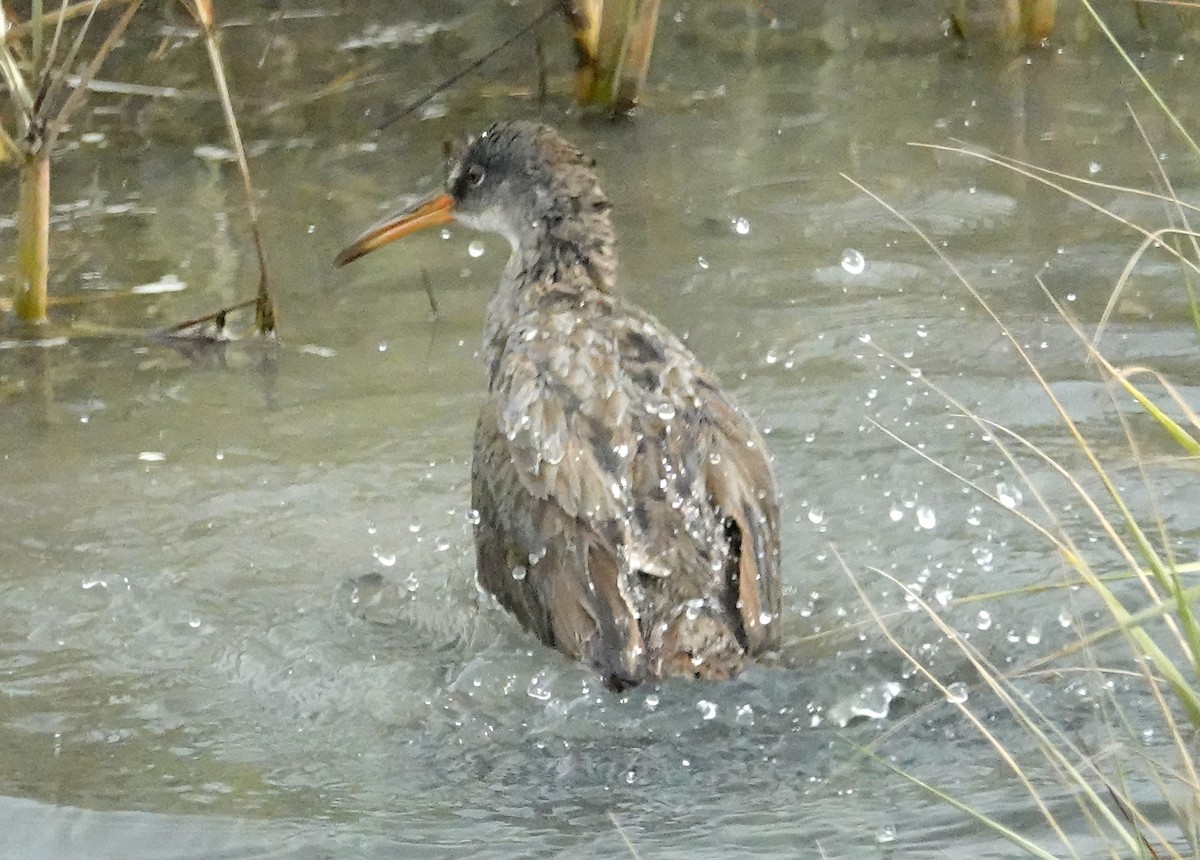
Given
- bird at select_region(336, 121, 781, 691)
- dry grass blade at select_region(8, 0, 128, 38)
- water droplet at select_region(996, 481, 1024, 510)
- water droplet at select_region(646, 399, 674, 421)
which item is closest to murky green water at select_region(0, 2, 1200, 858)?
water droplet at select_region(996, 481, 1024, 510)

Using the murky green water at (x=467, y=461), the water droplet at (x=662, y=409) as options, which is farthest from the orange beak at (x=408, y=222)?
the water droplet at (x=662, y=409)

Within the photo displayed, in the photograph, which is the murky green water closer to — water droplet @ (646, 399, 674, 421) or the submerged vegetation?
the submerged vegetation

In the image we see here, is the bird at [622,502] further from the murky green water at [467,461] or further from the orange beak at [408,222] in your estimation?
the orange beak at [408,222]

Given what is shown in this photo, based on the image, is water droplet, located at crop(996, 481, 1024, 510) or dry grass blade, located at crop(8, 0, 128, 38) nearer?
water droplet, located at crop(996, 481, 1024, 510)

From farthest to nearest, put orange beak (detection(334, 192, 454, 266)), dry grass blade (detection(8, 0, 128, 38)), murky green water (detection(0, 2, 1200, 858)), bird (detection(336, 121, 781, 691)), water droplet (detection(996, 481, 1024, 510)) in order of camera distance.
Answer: orange beak (detection(334, 192, 454, 266))
dry grass blade (detection(8, 0, 128, 38))
water droplet (detection(996, 481, 1024, 510))
bird (detection(336, 121, 781, 691))
murky green water (detection(0, 2, 1200, 858))

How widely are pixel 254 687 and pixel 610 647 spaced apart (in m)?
0.86

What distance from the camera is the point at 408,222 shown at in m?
5.96

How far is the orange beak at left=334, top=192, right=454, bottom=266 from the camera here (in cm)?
589

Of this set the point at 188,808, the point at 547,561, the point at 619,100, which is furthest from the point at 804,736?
the point at 619,100

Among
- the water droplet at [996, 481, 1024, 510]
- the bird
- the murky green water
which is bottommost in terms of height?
the water droplet at [996, 481, 1024, 510]

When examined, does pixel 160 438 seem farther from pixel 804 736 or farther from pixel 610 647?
pixel 804 736

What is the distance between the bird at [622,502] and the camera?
414 cm

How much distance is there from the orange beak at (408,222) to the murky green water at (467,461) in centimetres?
38

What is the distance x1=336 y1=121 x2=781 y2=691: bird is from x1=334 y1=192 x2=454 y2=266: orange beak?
105 cm
